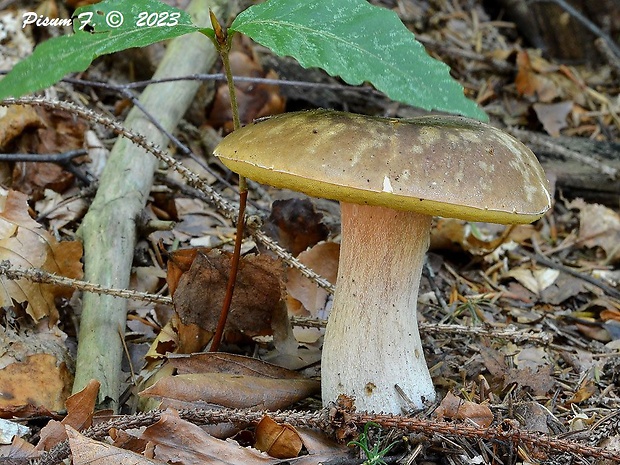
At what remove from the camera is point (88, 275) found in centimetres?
222

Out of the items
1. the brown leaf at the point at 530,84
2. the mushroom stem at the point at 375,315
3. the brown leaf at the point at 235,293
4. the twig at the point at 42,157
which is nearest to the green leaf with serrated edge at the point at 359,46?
the mushroom stem at the point at 375,315

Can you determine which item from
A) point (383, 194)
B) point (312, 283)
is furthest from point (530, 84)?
point (383, 194)

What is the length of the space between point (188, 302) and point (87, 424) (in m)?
0.53

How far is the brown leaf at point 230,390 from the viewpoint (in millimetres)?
1778

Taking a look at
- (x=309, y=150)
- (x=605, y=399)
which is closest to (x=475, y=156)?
(x=309, y=150)

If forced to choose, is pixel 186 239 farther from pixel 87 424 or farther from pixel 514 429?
pixel 514 429

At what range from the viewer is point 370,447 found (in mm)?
1709

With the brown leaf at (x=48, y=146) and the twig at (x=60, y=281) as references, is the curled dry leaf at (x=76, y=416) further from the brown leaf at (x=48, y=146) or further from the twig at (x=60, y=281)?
the brown leaf at (x=48, y=146)

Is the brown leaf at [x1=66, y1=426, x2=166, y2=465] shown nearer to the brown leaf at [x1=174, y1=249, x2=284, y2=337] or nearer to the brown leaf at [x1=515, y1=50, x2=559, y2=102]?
the brown leaf at [x1=174, y1=249, x2=284, y2=337]

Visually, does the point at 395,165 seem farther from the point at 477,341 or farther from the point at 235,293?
the point at 477,341

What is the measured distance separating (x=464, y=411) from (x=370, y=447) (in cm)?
31

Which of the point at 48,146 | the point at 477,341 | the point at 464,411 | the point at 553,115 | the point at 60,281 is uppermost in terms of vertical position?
the point at 48,146

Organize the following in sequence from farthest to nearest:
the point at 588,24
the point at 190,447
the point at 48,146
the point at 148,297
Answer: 1. the point at 588,24
2. the point at 48,146
3. the point at 148,297
4. the point at 190,447

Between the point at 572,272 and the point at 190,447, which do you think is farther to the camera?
the point at 572,272
